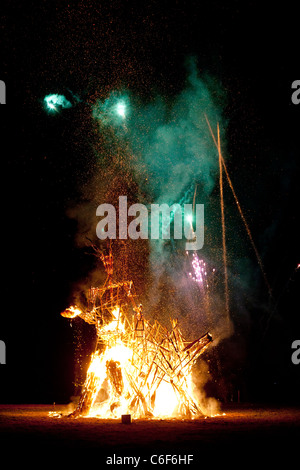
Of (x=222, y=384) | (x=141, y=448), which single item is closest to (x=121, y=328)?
(x=141, y=448)

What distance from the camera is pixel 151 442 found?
9.24 m

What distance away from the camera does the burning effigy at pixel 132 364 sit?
47.6 ft

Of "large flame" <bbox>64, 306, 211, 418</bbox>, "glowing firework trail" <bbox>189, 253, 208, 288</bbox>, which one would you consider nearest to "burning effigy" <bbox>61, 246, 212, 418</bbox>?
"large flame" <bbox>64, 306, 211, 418</bbox>

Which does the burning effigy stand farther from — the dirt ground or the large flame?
the dirt ground

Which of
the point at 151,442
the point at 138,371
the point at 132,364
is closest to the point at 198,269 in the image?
the point at 138,371

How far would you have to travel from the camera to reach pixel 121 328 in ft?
49.5

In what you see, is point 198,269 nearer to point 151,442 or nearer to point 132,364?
point 132,364

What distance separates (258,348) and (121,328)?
14.8m

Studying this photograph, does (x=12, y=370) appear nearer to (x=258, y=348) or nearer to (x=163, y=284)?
(x=163, y=284)

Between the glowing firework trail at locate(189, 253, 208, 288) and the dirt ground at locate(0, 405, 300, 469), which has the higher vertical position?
the glowing firework trail at locate(189, 253, 208, 288)

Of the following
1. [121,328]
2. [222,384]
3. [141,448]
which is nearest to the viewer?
[141,448]

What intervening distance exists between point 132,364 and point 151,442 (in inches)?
213

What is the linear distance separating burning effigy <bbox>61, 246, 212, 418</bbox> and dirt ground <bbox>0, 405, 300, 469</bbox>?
112cm

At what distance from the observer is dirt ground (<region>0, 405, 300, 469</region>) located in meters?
7.55
